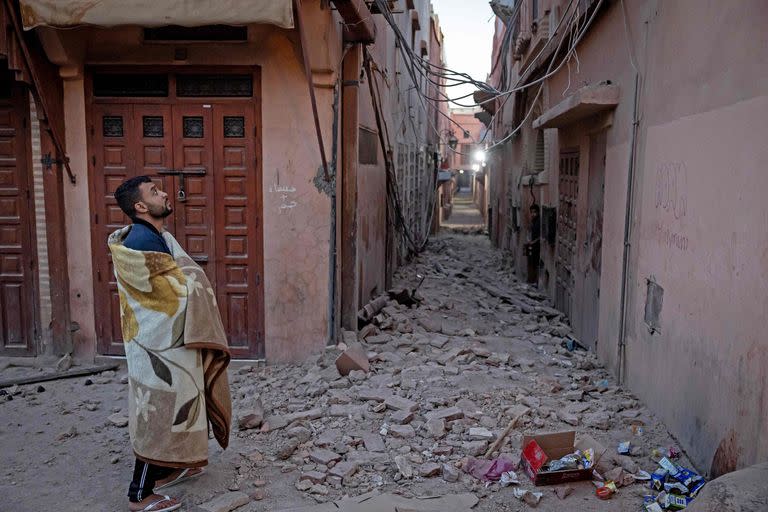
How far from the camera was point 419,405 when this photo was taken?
548cm

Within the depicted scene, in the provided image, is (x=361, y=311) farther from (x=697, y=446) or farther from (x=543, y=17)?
(x=543, y=17)

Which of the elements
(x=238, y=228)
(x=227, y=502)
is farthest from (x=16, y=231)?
(x=227, y=502)

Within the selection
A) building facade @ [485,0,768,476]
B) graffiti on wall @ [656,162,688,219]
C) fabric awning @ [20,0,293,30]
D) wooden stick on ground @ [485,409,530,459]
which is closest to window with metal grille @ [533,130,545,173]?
building facade @ [485,0,768,476]

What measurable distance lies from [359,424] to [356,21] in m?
3.91

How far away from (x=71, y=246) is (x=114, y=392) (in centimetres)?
167

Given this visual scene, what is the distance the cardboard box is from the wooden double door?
3442mm

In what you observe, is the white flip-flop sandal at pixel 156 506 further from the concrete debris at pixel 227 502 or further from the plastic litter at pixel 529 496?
the plastic litter at pixel 529 496

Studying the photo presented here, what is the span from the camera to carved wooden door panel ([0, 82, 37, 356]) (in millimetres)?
6777

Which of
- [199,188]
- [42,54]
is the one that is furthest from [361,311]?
[42,54]

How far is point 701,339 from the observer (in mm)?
4285

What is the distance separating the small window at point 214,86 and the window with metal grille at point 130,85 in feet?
0.60

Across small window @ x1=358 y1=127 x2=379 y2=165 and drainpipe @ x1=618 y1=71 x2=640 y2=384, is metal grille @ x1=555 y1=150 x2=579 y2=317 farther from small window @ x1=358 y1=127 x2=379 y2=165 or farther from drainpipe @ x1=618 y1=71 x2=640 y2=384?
small window @ x1=358 y1=127 x2=379 y2=165

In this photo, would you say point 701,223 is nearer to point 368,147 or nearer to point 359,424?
point 359,424

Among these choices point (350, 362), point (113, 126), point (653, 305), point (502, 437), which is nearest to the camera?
point (502, 437)
